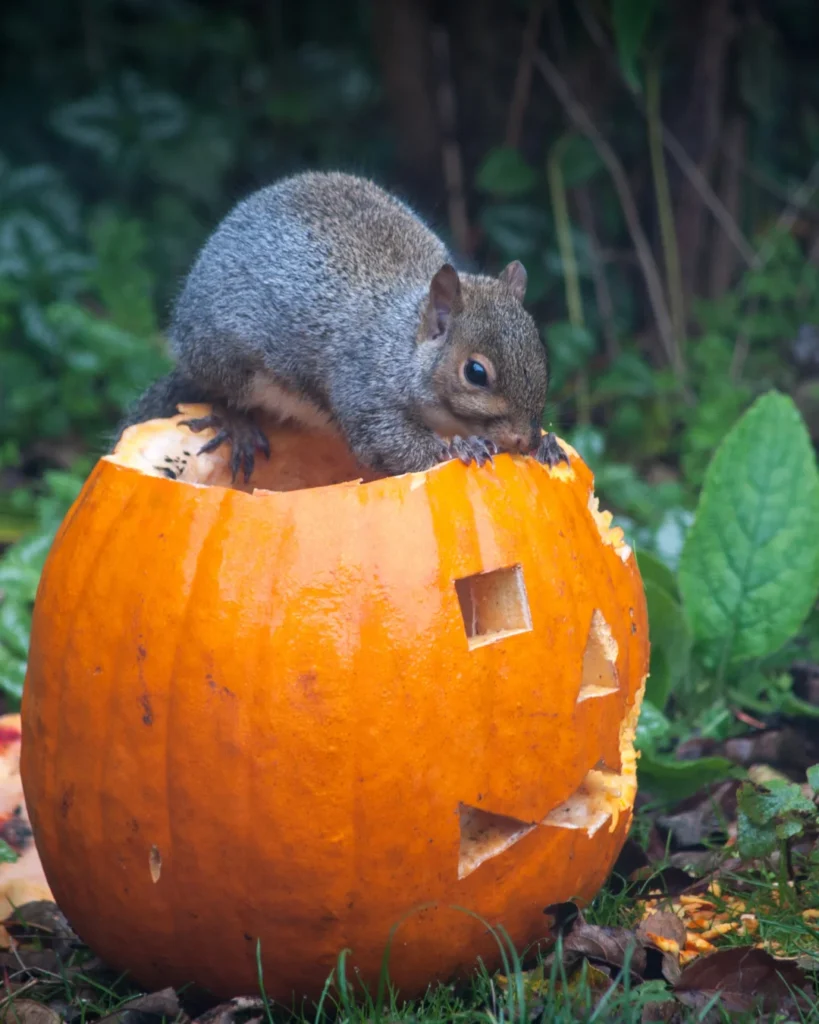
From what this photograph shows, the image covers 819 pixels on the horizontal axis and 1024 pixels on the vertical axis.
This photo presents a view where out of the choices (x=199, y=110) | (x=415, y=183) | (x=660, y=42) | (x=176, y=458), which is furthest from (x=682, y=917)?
(x=199, y=110)

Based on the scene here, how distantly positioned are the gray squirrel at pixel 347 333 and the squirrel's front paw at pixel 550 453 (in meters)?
0.20

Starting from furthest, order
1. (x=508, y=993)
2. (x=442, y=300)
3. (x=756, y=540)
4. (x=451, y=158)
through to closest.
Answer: (x=451, y=158) < (x=756, y=540) < (x=442, y=300) < (x=508, y=993)

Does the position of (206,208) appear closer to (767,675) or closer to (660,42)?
(660,42)

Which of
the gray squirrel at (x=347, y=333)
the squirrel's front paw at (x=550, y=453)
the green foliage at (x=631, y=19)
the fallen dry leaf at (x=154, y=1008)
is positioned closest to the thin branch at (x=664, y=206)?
the green foliage at (x=631, y=19)

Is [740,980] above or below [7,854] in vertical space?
below

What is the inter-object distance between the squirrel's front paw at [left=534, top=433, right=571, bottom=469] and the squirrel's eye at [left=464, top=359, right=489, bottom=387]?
0.31 metres

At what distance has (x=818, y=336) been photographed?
5.57 meters

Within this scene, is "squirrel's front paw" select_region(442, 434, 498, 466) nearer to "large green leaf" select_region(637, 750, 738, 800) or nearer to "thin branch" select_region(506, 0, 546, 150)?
"large green leaf" select_region(637, 750, 738, 800)

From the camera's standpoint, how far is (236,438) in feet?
9.68

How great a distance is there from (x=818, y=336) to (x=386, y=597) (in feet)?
13.0

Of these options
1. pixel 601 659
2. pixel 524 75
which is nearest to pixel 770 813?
pixel 601 659

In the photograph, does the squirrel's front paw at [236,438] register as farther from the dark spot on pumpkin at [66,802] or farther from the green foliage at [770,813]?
the green foliage at [770,813]

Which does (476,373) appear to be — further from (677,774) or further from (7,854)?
(7,854)

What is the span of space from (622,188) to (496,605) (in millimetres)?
3690
